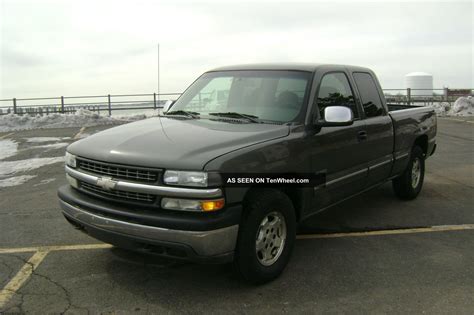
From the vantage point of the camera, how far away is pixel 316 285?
3748 mm

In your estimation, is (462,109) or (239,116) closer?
(239,116)

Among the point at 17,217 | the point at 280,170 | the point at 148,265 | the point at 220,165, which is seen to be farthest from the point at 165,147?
the point at 17,217

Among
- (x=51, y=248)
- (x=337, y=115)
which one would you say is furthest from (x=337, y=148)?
(x=51, y=248)

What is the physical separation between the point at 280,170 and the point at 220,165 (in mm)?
720

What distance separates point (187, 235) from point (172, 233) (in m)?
0.11

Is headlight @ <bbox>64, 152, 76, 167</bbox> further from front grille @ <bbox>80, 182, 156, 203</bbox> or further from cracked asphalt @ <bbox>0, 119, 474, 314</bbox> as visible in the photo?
cracked asphalt @ <bbox>0, 119, 474, 314</bbox>

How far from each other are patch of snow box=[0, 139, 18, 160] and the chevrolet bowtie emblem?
7895mm

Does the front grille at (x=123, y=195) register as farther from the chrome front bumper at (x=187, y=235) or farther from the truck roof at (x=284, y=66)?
the truck roof at (x=284, y=66)

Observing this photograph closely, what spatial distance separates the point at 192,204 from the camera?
10.5 feet

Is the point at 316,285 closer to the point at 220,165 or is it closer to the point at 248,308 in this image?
the point at 248,308

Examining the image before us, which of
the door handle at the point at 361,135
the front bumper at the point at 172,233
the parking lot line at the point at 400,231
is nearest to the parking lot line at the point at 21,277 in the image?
the front bumper at the point at 172,233

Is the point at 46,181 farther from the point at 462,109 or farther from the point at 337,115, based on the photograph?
the point at 462,109

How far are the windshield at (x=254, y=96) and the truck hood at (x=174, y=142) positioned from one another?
0.86 feet

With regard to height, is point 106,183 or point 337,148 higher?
point 337,148
